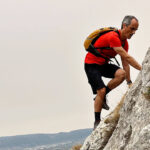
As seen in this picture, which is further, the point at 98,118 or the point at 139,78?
the point at 98,118

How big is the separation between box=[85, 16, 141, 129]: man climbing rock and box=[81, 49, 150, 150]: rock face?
40.1 inches

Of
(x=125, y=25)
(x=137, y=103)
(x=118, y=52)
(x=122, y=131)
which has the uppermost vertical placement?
(x=125, y=25)

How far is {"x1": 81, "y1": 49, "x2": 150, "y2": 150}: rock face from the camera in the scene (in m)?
7.65

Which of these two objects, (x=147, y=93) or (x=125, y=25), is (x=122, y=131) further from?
(x=125, y=25)

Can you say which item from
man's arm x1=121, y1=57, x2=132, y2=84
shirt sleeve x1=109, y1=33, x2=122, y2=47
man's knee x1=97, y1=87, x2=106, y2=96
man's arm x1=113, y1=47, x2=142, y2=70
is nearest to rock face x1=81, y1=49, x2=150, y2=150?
man's knee x1=97, y1=87, x2=106, y2=96

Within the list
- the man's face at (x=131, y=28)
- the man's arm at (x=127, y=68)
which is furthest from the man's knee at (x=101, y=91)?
the man's face at (x=131, y=28)

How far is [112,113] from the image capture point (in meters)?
11.7

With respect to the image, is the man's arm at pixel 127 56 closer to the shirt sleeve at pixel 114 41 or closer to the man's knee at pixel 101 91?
the shirt sleeve at pixel 114 41

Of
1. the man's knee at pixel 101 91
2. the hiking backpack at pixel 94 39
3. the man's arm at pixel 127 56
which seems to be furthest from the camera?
the man's knee at pixel 101 91

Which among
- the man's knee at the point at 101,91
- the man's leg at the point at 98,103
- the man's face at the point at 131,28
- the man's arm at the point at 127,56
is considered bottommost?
the man's leg at the point at 98,103

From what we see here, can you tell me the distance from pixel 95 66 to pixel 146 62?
2.91 metres

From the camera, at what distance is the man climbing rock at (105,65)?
36.5 feet

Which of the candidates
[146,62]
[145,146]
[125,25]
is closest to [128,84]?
[125,25]

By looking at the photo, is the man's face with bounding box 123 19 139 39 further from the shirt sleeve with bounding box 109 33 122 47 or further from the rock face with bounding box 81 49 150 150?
the rock face with bounding box 81 49 150 150
